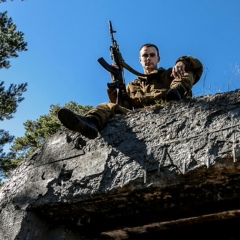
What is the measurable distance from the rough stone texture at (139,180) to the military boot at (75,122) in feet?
0.56

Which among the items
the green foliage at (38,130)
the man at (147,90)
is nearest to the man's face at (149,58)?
the man at (147,90)

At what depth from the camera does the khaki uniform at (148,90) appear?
11.1 ft

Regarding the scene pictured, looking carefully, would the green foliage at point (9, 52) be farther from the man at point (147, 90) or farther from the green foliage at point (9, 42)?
the man at point (147, 90)

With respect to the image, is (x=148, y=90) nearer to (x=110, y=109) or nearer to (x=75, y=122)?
(x=110, y=109)

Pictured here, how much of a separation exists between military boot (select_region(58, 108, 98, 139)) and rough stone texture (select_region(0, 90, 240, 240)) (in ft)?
0.56

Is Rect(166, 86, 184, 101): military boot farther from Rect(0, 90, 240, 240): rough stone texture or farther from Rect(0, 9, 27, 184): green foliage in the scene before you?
Rect(0, 9, 27, 184): green foliage

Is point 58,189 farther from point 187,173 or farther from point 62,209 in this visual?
point 187,173

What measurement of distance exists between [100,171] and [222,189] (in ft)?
2.86

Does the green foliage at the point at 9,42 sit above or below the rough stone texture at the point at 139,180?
above

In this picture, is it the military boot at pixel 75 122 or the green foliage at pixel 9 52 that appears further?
the green foliage at pixel 9 52

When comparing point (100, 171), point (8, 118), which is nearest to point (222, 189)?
point (100, 171)

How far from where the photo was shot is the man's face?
4.41 metres

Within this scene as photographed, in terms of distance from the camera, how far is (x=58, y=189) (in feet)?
10.4

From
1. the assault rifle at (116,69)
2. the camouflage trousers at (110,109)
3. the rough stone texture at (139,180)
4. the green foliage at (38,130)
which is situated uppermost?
the green foliage at (38,130)
